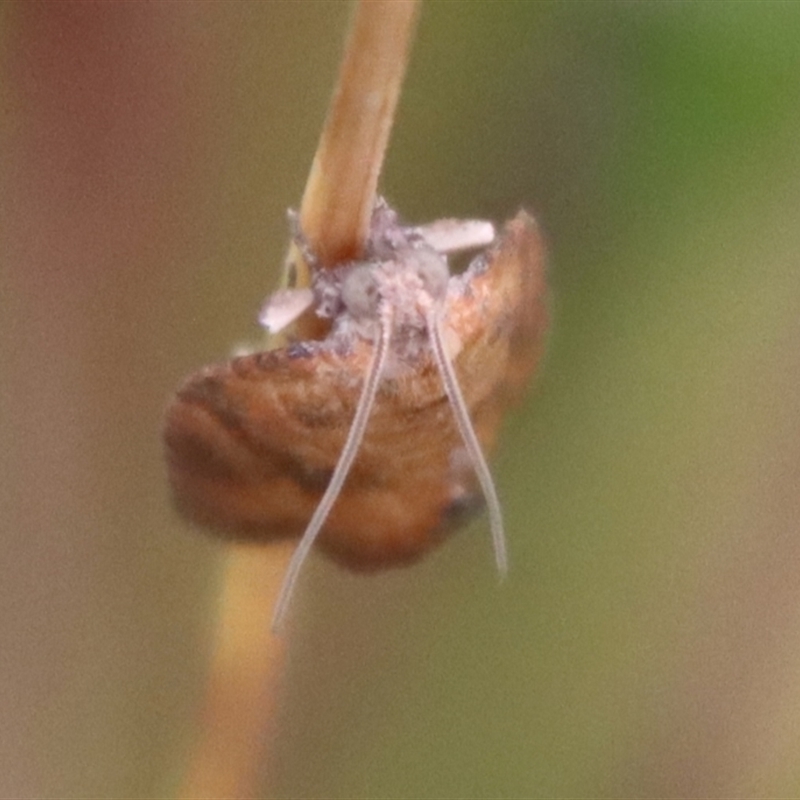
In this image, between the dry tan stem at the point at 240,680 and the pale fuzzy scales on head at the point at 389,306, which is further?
the dry tan stem at the point at 240,680

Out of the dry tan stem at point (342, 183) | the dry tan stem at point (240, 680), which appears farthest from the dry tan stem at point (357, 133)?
the dry tan stem at point (240, 680)

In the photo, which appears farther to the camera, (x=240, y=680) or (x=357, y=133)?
(x=240, y=680)

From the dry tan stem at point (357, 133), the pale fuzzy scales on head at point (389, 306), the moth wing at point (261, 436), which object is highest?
the dry tan stem at point (357, 133)

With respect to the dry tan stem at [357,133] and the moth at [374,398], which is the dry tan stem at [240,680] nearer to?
the moth at [374,398]

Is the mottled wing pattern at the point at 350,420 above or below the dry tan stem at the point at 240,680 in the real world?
above

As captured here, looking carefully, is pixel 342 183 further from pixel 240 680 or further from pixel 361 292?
pixel 240 680

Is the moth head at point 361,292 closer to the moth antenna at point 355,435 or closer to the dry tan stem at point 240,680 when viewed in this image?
the moth antenna at point 355,435

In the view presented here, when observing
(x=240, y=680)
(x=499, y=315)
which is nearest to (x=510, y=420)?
(x=499, y=315)
